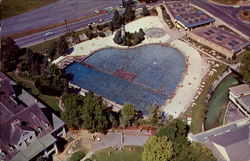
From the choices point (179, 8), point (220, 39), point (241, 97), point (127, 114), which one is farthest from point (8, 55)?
point (241, 97)

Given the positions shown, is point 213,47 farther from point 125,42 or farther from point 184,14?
point 125,42

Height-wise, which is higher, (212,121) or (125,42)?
(125,42)

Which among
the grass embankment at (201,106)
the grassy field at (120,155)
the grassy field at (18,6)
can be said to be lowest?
the grassy field at (120,155)

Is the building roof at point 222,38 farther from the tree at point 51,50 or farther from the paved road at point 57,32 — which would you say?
the tree at point 51,50

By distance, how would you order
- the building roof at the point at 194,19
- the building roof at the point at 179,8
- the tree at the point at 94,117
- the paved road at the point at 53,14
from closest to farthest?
the tree at the point at 94,117
the building roof at the point at 194,19
the paved road at the point at 53,14
the building roof at the point at 179,8

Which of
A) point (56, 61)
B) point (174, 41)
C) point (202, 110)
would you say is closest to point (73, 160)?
point (202, 110)

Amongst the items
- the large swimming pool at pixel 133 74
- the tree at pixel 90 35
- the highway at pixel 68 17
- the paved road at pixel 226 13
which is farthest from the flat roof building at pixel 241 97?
the tree at pixel 90 35
